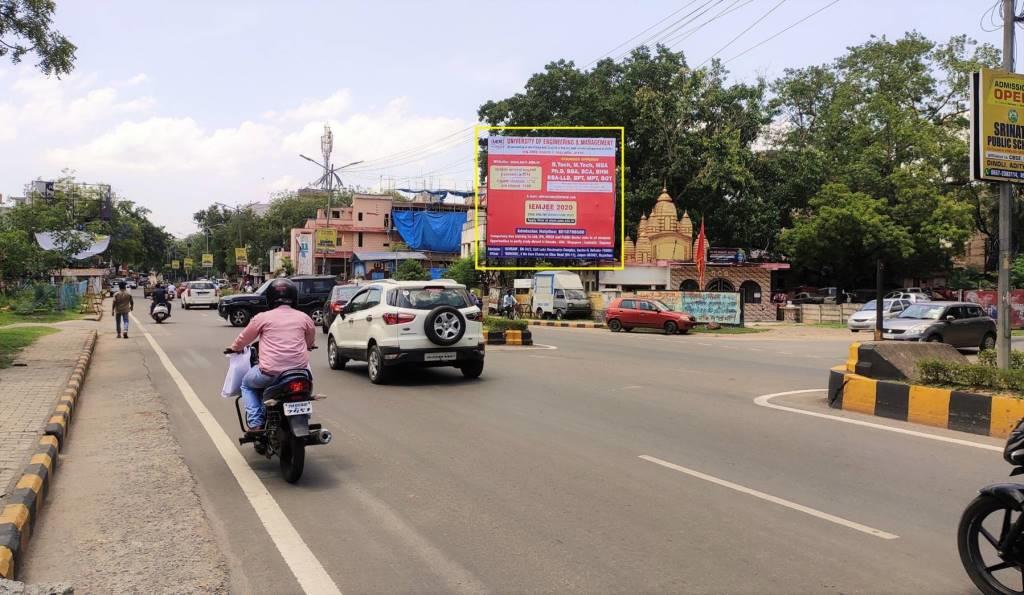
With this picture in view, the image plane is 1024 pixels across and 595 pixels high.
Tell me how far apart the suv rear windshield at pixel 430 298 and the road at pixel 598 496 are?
1.62m

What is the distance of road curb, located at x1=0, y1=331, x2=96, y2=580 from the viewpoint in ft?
14.0

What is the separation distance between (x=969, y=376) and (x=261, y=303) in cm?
2134

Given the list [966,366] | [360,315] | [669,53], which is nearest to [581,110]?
[669,53]

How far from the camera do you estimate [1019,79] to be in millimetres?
9766

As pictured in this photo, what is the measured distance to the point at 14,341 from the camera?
1777 centimetres

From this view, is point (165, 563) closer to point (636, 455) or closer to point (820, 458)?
point (636, 455)

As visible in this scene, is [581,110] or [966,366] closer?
[966,366]

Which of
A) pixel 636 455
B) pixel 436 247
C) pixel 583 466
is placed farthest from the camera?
pixel 436 247

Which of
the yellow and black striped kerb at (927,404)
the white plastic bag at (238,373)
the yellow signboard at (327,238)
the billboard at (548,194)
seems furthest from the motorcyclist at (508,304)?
the white plastic bag at (238,373)

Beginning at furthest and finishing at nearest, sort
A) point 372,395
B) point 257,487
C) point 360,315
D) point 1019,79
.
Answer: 1. point 360,315
2. point 372,395
3. point 1019,79
4. point 257,487

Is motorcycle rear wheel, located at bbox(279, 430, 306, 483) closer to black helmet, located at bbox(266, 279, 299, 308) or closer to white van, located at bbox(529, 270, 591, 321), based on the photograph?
black helmet, located at bbox(266, 279, 299, 308)

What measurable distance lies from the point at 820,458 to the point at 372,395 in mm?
6234

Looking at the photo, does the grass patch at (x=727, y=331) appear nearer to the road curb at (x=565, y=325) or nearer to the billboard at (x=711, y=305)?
the billboard at (x=711, y=305)

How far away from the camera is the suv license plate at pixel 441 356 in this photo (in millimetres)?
11859
